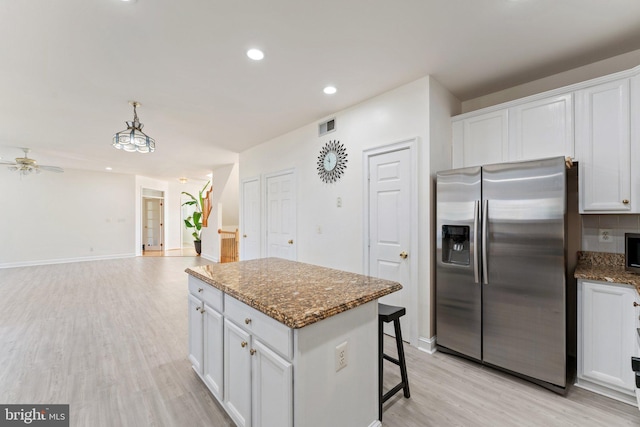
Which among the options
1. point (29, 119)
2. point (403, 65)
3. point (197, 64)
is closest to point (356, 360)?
point (403, 65)

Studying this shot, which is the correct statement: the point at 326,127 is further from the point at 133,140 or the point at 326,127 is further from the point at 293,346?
the point at 293,346

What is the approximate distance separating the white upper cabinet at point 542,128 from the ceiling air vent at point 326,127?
1.99 m

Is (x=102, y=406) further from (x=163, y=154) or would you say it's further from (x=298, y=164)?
(x=163, y=154)

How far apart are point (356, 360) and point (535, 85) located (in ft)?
10.7

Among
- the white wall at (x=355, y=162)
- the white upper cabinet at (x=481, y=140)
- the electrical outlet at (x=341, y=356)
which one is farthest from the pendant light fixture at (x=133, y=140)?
the white upper cabinet at (x=481, y=140)

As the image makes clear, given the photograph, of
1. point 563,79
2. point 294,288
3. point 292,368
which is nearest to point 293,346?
point 292,368

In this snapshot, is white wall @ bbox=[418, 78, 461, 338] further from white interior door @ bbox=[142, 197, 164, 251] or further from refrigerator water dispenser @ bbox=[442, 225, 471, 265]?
white interior door @ bbox=[142, 197, 164, 251]

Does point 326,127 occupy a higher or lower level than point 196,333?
higher

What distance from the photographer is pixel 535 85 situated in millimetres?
2795

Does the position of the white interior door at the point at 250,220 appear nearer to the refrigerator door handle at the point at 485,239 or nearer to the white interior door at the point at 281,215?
the white interior door at the point at 281,215

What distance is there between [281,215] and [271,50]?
274cm

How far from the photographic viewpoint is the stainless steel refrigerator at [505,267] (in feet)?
6.57

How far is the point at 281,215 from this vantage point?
462cm

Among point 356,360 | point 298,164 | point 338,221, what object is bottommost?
point 356,360
